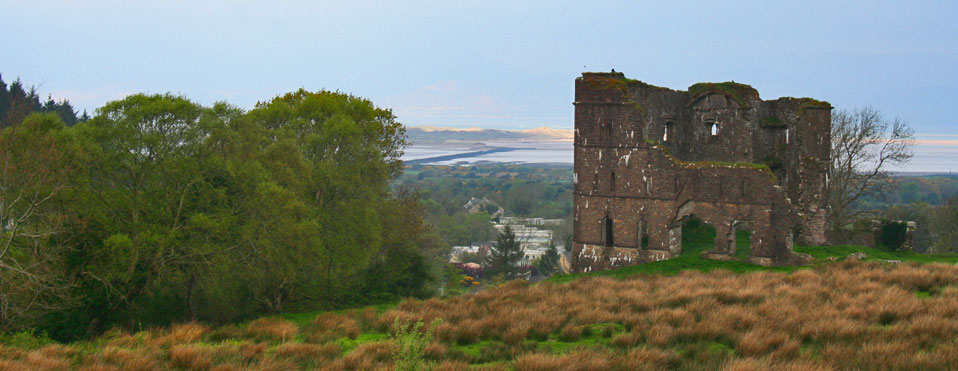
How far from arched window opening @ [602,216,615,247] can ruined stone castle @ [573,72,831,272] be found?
0.04m

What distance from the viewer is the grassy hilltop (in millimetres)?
10812

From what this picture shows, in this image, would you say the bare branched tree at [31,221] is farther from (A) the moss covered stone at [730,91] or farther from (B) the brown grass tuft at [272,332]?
(A) the moss covered stone at [730,91]

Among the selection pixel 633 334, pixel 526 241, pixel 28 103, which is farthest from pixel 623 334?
pixel 526 241

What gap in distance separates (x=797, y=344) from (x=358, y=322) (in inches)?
357

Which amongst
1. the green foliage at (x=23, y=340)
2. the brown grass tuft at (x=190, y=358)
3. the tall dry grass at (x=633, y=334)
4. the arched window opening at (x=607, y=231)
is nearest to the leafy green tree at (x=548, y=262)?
the arched window opening at (x=607, y=231)

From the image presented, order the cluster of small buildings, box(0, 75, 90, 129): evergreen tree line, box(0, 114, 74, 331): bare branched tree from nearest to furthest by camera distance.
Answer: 1. box(0, 114, 74, 331): bare branched tree
2. box(0, 75, 90, 129): evergreen tree line
3. the cluster of small buildings

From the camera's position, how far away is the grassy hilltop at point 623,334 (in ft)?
35.5

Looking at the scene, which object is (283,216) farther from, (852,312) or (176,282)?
(852,312)

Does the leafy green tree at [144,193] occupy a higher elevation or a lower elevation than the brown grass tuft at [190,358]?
higher

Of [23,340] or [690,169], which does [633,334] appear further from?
[690,169]

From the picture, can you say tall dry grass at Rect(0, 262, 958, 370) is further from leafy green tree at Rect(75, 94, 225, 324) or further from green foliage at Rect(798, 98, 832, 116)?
green foliage at Rect(798, 98, 832, 116)

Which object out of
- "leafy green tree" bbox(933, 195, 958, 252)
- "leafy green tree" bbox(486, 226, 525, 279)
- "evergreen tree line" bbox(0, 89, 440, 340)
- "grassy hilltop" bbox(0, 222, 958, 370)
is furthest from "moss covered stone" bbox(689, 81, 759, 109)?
"leafy green tree" bbox(486, 226, 525, 279)

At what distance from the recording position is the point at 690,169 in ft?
97.3

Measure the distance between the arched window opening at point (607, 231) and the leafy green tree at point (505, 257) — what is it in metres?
30.7
